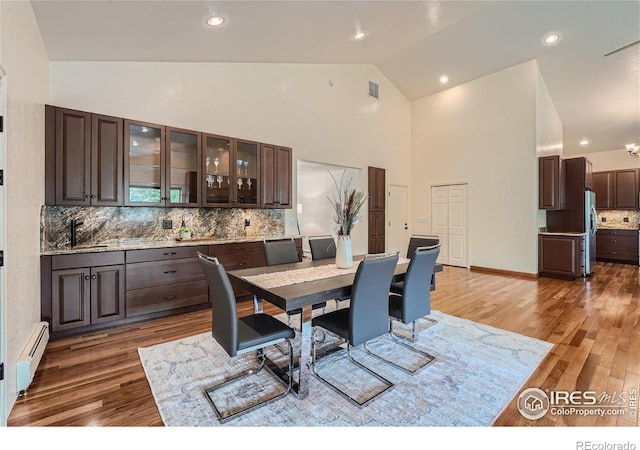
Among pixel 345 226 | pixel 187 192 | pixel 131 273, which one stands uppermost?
pixel 187 192

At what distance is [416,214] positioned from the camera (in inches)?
306

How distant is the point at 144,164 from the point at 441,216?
625 centimetres

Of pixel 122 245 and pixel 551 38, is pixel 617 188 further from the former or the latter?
pixel 122 245

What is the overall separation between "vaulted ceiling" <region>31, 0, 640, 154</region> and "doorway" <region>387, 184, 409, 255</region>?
245cm

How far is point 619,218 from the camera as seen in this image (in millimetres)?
8023

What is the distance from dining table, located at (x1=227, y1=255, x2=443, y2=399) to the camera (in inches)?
75.5

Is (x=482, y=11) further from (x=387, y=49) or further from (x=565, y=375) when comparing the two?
(x=565, y=375)

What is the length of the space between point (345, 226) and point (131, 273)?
2.36 meters

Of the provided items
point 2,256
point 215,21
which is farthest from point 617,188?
point 2,256

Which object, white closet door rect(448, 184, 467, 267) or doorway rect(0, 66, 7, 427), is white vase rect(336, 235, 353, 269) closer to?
doorway rect(0, 66, 7, 427)

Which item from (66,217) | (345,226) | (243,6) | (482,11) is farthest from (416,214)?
(66,217)

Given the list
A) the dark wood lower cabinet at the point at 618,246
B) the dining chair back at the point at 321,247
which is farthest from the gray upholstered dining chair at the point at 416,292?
the dark wood lower cabinet at the point at 618,246

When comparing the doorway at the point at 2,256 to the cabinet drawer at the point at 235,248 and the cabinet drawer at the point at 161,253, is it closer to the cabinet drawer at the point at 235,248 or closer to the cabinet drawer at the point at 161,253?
the cabinet drawer at the point at 161,253
